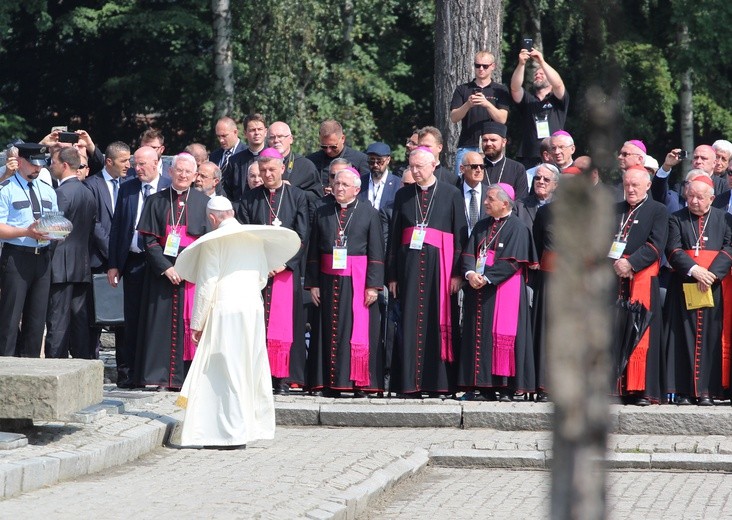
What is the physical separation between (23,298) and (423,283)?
3.54m

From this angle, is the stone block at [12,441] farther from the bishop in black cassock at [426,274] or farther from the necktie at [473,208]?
the necktie at [473,208]

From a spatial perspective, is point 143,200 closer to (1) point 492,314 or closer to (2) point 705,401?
(1) point 492,314

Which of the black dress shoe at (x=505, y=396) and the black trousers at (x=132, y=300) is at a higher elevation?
the black trousers at (x=132, y=300)

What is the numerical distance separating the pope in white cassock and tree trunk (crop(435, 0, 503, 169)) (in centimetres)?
591

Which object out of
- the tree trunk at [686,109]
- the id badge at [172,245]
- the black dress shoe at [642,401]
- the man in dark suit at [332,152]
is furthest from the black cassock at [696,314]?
the tree trunk at [686,109]

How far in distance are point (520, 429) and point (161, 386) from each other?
3364 mm

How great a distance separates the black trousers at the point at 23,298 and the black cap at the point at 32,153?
2.67 ft

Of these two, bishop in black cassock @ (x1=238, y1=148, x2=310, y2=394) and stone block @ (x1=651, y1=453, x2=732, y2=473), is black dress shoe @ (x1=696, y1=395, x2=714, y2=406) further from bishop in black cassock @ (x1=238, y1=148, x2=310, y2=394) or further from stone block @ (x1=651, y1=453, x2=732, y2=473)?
bishop in black cassock @ (x1=238, y1=148, x2=310, y2=394)

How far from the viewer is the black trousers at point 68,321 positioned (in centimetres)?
1243

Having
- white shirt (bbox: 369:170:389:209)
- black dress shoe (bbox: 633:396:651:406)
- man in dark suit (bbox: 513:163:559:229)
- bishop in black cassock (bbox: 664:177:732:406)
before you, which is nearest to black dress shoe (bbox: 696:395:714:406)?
bishop in black cassock (bbox: 664:177:732:406)

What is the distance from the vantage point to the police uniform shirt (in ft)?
37.7

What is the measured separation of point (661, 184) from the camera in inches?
541

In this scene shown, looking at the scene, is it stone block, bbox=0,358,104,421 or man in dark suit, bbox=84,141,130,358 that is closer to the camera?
stone block, bbox=0,358,104,421

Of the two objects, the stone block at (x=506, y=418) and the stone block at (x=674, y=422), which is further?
the stone block at (x=506, y=418)
